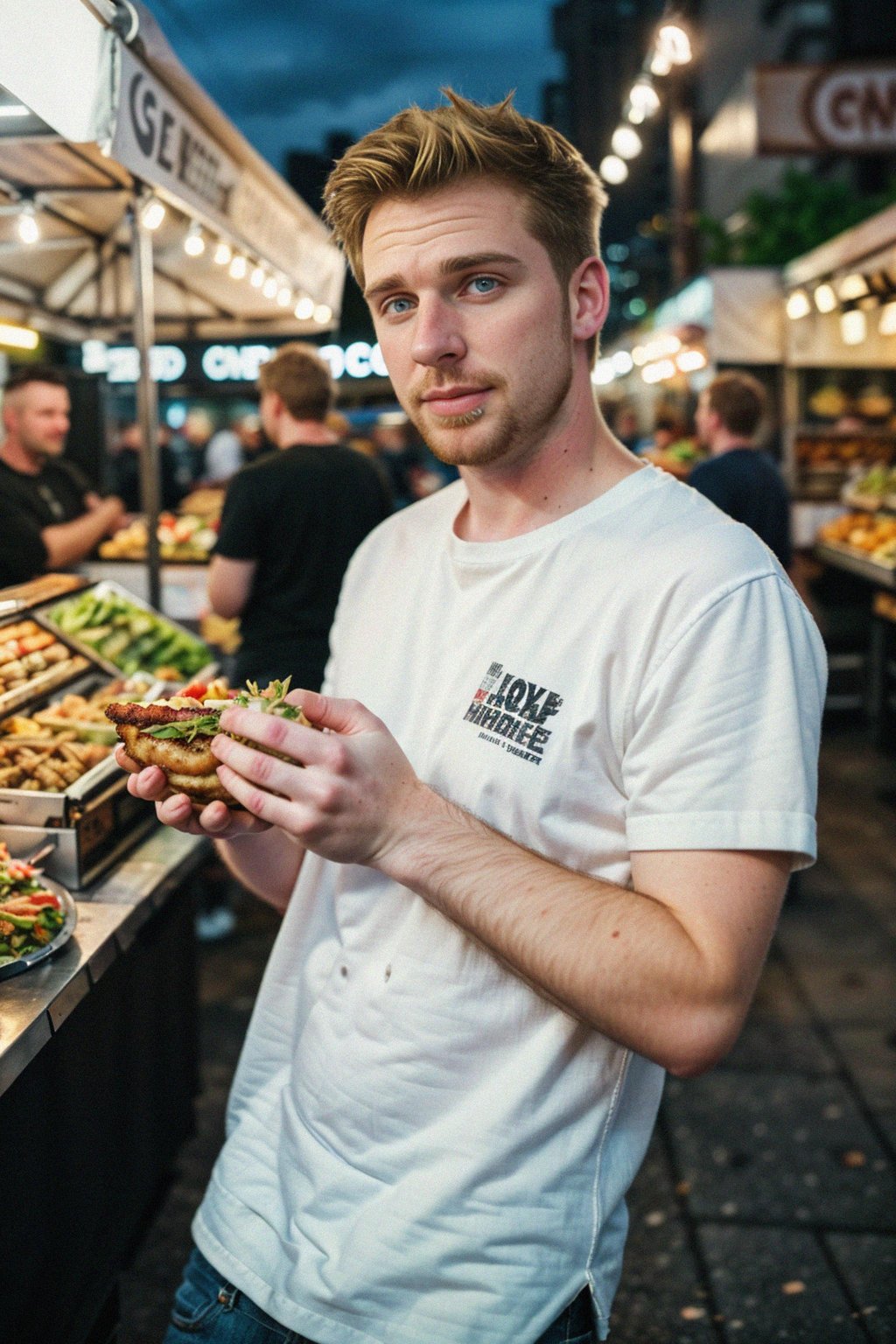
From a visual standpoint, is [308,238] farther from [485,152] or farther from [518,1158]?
[518,1158]

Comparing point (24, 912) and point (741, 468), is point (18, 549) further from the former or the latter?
point (741, 468)

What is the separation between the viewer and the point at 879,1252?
3.40m

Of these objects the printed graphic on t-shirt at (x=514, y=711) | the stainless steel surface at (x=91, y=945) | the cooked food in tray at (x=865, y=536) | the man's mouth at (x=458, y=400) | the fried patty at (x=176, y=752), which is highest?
the man's mouth at (x=458, y=400)

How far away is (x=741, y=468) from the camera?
580cm

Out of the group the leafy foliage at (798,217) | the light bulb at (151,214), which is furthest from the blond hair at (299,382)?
the leafy foliage at (798,217)

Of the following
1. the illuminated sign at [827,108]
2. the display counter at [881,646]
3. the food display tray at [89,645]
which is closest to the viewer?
the food display tray at [89,645]

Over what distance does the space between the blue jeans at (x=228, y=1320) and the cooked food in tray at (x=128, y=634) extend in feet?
8.34

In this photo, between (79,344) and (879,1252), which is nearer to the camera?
(879,1252)

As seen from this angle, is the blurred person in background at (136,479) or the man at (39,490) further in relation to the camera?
the blurred person in background at (136,479)

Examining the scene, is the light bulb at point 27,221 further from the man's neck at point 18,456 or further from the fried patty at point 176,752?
the fried patty at point 176,752

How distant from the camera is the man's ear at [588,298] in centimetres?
168

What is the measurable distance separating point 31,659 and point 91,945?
1.34 metres

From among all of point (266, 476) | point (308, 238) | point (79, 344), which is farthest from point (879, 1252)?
point (79, 344)

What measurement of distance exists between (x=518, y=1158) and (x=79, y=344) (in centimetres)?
796
